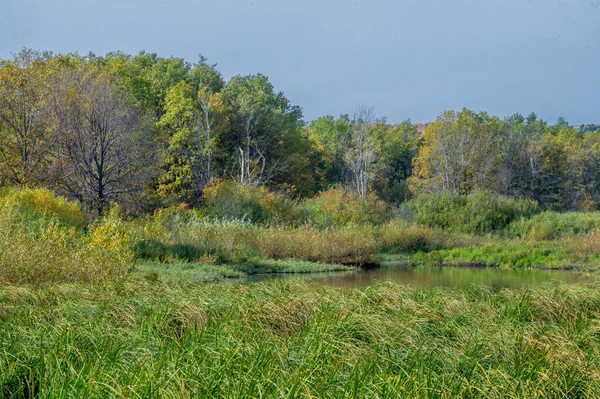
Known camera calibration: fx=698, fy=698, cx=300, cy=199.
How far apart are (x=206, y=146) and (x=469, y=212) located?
47.1 ft

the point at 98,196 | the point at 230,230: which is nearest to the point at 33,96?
the point at 98,196

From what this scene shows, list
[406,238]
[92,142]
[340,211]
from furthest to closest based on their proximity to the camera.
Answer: [340,211] < [406,238] < [92,142]

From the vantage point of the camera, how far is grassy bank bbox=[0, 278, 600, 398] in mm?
4867

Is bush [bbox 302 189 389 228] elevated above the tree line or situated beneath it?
situated beneath

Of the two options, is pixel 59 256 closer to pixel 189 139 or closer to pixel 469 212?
pixel 469 212

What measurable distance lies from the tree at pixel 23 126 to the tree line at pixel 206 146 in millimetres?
41

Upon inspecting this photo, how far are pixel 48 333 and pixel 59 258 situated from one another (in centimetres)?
586

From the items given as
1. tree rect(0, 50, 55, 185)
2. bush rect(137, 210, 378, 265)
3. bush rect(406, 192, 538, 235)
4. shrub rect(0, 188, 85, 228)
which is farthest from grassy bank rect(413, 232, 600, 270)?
tree rect(0, 50, 55, 185)

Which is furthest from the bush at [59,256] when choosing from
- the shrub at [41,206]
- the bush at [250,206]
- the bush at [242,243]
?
the bush at [250,206]

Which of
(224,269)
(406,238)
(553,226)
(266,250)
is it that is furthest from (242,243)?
(553,226)

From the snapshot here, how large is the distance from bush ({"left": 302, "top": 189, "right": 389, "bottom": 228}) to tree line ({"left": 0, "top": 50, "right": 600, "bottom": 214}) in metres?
4.26

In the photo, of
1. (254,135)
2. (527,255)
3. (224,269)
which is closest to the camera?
(224,269)

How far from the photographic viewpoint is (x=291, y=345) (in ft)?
20.3

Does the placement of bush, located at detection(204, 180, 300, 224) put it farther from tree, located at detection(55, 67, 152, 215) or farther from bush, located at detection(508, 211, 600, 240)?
bush, located at detection(508, 211, 600, 240)
